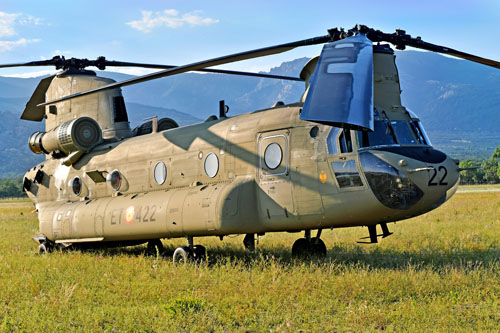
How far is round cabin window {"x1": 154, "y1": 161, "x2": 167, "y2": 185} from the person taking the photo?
14227mm

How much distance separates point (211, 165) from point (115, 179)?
392cm

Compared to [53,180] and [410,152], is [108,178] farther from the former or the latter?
[410,152]

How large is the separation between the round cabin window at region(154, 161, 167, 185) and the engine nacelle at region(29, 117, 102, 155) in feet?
12.2

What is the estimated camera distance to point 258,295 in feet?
30.5

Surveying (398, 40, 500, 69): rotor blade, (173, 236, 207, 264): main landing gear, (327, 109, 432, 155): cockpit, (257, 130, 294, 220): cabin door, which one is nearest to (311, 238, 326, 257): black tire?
(257, 130, 294, 220): cabin door

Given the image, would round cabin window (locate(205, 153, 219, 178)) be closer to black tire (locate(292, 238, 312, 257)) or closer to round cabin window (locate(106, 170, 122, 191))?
black tire (locate(292, 238, 312, 257))

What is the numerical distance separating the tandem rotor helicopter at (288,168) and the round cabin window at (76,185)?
0.53 m

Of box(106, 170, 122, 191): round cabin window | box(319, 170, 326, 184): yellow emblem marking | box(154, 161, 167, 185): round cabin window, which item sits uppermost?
box(319, 170, 326, 184): yellow emblem marking

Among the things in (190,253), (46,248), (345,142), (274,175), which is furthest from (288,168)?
(46,248)

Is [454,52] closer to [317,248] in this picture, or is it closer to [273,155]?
[273,155]

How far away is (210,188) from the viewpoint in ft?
40.7

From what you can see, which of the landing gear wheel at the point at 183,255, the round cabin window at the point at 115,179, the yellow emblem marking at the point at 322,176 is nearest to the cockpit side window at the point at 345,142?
the yellow emblem marking at the point at 322,176

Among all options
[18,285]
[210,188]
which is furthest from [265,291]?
[18,285]

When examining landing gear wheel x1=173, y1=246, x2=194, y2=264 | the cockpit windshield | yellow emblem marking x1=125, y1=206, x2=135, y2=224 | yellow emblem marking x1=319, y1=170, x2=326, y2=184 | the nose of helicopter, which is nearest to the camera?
the nose of helicopter
